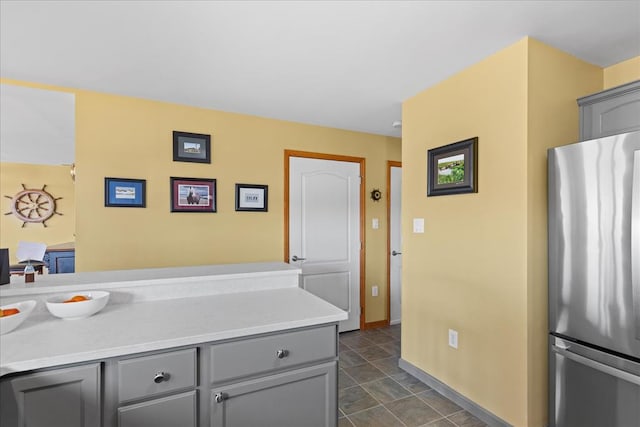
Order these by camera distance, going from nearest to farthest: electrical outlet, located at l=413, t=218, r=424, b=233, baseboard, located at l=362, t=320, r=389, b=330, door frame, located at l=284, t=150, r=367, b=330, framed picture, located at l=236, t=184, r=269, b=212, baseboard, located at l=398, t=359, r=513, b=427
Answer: baseboard, located at l=398, t=359, r=513, b=427 → electrical outlet, located at l=413, t=218, r=424, b=233 → framed picture, located at l=236, t=184, r=269, b=212 → door frame, located at l=284, t=150, r=367, b=330 → baseboard, located at l=362, t=320, r=389, b=330

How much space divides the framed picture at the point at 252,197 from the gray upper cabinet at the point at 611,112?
2572 millimetres

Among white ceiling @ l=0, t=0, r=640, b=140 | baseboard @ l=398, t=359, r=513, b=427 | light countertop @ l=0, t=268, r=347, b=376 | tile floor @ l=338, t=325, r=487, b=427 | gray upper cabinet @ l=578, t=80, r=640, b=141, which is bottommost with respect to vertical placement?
tile floor @ l=338, t=325, r=487, b=427

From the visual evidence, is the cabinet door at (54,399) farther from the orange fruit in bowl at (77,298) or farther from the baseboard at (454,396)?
the baseboard at (454,396)

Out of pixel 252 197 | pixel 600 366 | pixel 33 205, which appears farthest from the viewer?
pixel 33 205

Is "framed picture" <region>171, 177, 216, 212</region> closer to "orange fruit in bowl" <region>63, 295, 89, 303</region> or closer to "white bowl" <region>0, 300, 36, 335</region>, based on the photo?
"orange fruit in bowl" <region>63, 295, 89, 303</region>

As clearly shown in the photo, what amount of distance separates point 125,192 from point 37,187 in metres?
4.76

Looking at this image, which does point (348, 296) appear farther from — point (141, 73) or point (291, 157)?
point (141, 73)

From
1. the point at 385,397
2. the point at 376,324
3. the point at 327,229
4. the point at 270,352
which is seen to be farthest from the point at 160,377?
the point at 376,324

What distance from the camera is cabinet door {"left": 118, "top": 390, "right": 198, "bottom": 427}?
113 cm

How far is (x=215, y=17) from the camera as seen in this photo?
1646mm

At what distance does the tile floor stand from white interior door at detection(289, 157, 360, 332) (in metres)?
0.70

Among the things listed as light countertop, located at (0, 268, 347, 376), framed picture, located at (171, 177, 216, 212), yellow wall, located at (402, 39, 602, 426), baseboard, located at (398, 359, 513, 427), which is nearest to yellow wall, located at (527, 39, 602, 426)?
yellow wall, located at (402, 39, 602, 426)

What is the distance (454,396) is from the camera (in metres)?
2.26

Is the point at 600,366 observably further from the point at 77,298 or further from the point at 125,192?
the point at 125,192
